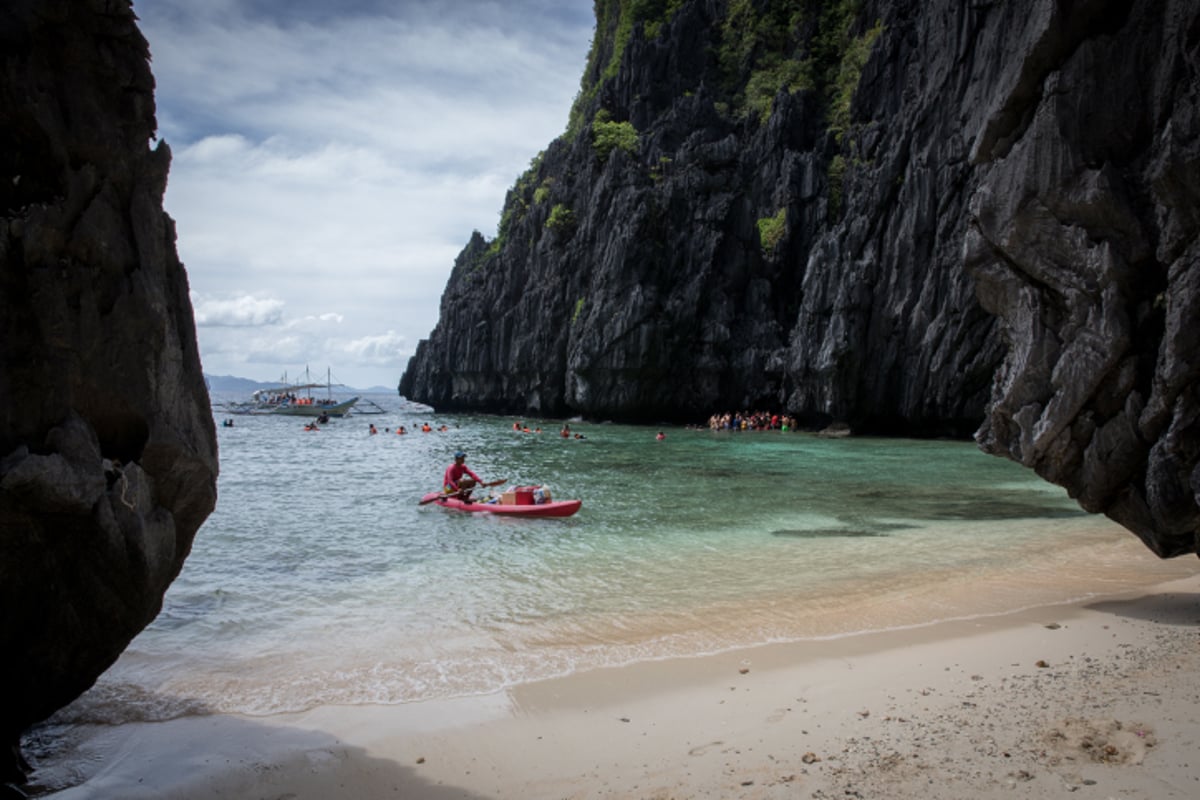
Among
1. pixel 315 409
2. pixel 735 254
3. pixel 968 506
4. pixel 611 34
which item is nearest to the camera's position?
pixel 968 506

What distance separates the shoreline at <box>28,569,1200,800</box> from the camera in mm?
4754

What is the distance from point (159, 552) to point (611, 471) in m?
22.7

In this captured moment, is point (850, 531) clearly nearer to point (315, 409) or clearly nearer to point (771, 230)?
point (771, 230)

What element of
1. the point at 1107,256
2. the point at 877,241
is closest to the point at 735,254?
the point at 877,241

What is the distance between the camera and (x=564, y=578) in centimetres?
1163

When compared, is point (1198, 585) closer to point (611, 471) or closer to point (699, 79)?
point (611, 471)

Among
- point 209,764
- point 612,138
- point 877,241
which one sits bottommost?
point 209,764

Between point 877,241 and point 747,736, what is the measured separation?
148ft

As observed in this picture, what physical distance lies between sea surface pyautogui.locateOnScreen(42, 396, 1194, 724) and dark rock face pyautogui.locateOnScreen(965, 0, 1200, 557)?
8.03 feet

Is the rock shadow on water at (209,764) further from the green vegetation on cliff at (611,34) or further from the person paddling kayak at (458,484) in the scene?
the green vegetation on cliff at (611,34)

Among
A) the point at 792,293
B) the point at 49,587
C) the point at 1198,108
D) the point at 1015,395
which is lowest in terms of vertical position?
the point at 49,587

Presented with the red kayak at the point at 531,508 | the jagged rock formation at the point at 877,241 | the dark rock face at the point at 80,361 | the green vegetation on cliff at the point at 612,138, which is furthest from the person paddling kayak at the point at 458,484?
the green vegetation on cliff at the point at 612,138

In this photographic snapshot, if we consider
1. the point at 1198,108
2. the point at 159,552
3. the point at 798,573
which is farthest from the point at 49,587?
the point at 1198,108

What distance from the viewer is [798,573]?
38.4 feet
